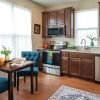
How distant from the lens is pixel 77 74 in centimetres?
395

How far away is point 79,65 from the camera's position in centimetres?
389

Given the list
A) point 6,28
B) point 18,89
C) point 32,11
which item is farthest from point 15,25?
point 18,89

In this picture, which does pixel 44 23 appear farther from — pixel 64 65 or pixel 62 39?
pixel 64 65

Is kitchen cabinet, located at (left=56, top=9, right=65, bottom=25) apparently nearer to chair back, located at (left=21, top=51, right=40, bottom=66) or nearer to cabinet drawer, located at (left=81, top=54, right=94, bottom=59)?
cabinet drawer, located at (left=81, top=54, right=94, bottom=59)

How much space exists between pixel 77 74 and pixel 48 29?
6.94 feet

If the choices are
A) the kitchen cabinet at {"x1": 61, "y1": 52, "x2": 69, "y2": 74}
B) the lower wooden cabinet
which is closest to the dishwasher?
the lower wooden cabinet

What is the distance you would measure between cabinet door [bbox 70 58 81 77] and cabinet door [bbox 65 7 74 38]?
98cm

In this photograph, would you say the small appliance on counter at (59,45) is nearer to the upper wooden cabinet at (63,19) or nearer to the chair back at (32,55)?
the upper wooden cabinet at (63,19)

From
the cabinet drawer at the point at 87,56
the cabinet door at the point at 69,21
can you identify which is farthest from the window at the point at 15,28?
the cabinet drawer at the point at 87,56

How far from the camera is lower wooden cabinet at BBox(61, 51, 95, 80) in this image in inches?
145

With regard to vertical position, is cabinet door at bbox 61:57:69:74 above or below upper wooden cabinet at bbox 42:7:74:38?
below

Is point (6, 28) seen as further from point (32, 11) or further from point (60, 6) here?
point (60, 6)

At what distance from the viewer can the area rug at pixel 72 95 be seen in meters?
2.58

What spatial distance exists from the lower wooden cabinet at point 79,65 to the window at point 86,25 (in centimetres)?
74
